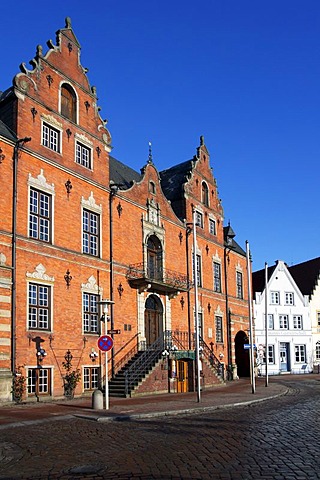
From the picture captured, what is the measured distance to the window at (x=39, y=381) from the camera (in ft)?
69.4

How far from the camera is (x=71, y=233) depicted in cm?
2425

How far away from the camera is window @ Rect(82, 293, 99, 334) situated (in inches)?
967

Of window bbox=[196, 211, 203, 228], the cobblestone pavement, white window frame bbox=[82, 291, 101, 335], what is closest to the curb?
the cobblestone pavement

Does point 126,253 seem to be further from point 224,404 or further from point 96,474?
point 96,474

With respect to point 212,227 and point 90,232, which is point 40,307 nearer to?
point 90,232

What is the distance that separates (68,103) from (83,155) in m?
2.58

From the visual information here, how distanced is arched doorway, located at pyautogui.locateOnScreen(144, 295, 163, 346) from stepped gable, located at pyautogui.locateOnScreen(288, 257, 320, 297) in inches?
1147

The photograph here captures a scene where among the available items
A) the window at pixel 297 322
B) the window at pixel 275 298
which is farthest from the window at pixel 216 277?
the window at pixel 297 322

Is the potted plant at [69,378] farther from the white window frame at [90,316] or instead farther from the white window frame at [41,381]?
the white window frame at [90,316]

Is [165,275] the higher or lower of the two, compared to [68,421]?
higher

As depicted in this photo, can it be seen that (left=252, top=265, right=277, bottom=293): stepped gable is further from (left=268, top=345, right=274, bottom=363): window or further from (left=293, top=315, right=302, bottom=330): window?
(left=268, top=345, right=274, bottom=363): window

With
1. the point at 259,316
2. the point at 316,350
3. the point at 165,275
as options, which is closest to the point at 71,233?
the point at 165,275

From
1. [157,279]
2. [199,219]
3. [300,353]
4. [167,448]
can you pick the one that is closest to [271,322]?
[300,353]

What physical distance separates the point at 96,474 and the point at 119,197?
20.4 metres
